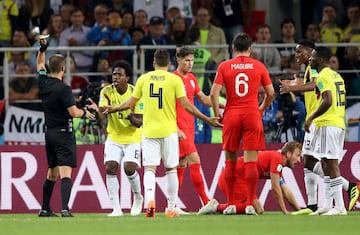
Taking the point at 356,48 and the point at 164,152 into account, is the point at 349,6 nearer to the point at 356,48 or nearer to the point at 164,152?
the point at 356,48

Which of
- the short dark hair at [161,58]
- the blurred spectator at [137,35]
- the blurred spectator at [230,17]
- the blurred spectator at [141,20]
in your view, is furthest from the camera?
the blurred spectator at [230,17]

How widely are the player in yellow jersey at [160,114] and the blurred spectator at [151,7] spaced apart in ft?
28.7

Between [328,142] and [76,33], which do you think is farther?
[76,33]

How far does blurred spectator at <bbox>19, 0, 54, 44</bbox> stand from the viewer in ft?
91.7

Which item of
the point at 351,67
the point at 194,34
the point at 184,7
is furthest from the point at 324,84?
the point at 184,7

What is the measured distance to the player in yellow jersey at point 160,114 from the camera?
19.0 m

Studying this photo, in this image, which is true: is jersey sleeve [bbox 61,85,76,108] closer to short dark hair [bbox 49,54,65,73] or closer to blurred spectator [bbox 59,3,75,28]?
short dark hair [bbox 49,54,65,73]

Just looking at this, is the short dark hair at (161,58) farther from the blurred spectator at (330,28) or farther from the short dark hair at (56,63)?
the blurred spectator at (330,28)

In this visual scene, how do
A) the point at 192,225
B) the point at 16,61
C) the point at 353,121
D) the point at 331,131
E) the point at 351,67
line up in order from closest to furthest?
1. the point at 192,225
2. the point at 331,131
3. the point at 353,121
4. the point at 351,67
5. the point at 16,61

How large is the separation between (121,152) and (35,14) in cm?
794

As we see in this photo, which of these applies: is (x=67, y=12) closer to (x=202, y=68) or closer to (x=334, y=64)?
(x=202, y=68)

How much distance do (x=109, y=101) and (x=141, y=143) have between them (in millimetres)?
788

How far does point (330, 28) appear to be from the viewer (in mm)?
26938

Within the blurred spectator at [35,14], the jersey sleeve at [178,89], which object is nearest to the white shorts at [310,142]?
the jersey sleeve at [178,89]
